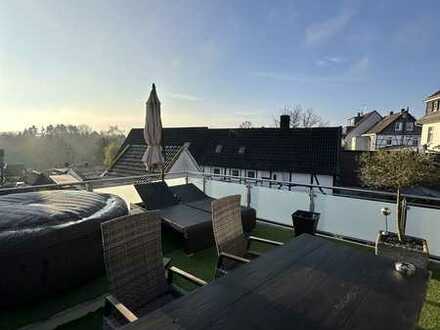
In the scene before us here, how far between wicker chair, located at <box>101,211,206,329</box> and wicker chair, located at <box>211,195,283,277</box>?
521 mm

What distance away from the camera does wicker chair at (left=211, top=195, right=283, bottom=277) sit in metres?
2.45

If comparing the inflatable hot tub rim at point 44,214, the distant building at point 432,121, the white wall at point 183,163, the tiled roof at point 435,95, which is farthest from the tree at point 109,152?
the tiled roof at point 435,95

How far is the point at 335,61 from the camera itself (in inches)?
392

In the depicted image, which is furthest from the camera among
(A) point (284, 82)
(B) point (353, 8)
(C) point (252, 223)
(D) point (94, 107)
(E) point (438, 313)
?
(A) point (284, 82)

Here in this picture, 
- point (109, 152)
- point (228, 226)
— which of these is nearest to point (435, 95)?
point (228, 226)

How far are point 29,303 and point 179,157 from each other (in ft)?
37.1

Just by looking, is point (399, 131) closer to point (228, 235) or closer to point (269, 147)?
point (269, 147)

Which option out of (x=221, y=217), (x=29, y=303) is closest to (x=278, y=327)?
(x=221, y=217)

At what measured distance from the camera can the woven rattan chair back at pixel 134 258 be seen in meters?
1.78

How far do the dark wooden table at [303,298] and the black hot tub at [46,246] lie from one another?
193 centimetres

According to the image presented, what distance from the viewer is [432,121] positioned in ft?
62.9

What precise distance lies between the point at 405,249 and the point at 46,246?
4.27 meters

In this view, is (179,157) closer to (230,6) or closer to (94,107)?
(94,107)

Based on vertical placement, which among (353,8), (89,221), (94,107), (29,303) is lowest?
(29,303)
